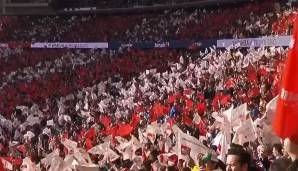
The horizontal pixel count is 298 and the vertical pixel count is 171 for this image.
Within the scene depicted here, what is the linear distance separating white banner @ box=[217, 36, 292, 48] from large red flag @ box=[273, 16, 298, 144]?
1516cm

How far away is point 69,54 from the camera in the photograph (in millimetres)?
34750

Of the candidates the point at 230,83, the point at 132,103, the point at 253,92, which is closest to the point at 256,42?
the point at 132,103

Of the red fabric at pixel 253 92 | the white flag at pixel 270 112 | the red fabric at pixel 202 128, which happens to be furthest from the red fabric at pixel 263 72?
the white flag at pixel 270 112

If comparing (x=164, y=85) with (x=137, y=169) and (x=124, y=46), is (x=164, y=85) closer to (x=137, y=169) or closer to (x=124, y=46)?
(x=137, y=169)

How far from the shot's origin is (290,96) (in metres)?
3.09

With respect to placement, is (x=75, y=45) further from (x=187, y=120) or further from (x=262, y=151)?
(x=262, y=151)

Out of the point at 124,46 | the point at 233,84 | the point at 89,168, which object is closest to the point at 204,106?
the point at 233,84

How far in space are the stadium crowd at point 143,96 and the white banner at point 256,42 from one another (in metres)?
0.34

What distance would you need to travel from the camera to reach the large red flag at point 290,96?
3.06 meters

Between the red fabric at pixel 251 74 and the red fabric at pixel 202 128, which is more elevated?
the red fabric at pixel 202 128

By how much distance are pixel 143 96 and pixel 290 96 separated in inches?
620

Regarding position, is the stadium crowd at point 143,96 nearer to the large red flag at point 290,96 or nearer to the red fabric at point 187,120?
the red fabric at point 187,120

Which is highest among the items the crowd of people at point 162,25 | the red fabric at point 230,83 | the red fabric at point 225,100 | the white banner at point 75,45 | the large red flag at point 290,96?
the large red flag at point 290,96

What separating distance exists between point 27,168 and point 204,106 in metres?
4.01
